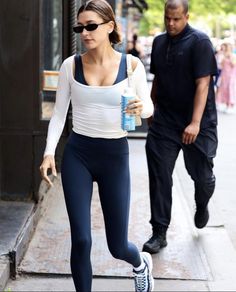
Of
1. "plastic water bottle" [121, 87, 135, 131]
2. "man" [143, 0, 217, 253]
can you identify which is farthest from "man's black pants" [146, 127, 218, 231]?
"plastic water bottle" [121, 87, 135, 131]

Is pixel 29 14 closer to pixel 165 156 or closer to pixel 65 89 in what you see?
pixel 165 156

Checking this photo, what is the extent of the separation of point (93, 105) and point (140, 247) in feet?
6.18

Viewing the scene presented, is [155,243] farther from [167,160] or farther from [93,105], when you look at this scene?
[93,105]

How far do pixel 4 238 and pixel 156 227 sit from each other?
1.16m

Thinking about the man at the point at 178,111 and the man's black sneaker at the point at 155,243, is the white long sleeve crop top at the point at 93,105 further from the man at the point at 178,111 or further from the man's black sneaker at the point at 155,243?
the man's black sneaker at the point at 155,243

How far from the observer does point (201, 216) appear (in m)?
5.71

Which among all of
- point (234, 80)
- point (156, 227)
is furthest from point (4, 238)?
point (234, 80)

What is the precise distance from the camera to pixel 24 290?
458 centimetres

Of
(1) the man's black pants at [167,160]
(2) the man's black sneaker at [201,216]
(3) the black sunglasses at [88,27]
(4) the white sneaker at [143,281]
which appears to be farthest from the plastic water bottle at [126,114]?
(2) the man's black sneaker at [201,216]

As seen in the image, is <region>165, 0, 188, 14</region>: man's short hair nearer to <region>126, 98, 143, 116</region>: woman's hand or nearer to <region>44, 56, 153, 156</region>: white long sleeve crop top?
<region>44, 56, 153, 156</region>: white long sleeve crop top

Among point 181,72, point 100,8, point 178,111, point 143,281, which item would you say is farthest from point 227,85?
point 100,8

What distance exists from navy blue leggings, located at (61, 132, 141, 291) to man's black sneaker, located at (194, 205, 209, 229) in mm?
1674

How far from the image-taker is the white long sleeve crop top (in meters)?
3.88

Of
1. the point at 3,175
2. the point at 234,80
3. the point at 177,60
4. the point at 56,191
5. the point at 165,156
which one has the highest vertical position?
the point at 177,60
